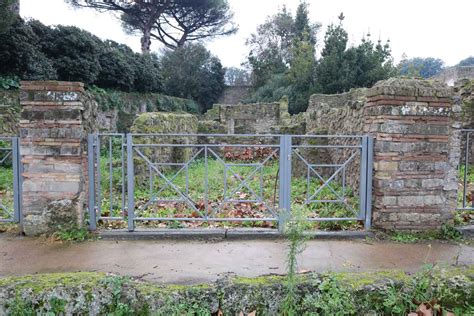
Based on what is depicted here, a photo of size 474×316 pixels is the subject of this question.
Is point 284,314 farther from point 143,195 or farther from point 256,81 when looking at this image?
point 256,81

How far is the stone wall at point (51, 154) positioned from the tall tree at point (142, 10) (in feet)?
81.2

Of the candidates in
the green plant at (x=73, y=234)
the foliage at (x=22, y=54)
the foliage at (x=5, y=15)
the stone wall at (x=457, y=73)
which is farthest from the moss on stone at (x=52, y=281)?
the stone wall at (x=457, y=73)

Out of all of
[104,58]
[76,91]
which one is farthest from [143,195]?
[104,58]

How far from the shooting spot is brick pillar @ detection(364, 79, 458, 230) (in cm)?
452

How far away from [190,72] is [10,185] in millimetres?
21327

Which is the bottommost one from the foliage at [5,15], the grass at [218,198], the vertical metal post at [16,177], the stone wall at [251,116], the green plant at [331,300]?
the green plant at [331,300]

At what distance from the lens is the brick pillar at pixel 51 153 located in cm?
438

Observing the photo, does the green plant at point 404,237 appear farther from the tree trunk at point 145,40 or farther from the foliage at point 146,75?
the tree trunk at point 145,40

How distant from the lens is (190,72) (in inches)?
1106

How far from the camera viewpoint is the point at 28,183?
14.6 ft

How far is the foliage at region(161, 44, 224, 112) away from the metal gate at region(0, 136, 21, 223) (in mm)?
18597

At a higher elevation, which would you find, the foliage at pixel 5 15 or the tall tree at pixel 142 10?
the tall tree at pixel 142 10

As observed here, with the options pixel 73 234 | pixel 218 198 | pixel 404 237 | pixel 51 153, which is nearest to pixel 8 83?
pixel 218 198

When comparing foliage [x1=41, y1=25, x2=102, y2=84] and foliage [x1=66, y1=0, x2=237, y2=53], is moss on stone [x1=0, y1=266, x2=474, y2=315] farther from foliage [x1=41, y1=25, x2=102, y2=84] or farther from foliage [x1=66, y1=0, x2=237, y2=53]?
foliage [x1=66, y1=0, x2=237, y2=53]
